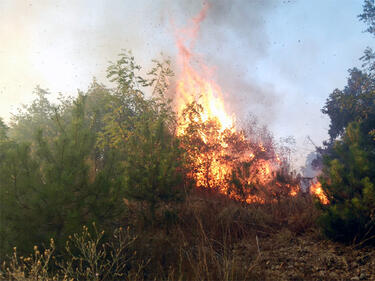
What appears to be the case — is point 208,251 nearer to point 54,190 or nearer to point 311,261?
point 311,261

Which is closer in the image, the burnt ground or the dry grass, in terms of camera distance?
the dry grass

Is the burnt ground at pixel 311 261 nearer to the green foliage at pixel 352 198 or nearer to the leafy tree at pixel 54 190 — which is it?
the green foliage at pixel 352 198

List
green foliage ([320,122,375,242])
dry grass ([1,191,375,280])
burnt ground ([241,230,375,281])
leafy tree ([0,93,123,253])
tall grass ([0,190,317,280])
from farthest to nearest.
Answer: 1. green foliage ([320,122,375,242])
2. tall grass ([0,190,317,280])
3. burnt ground ([241,230,375,281])
4. leafy tree ([0,93,123,253])
5. dry grass ([1,191,375,280])

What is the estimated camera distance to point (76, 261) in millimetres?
5473

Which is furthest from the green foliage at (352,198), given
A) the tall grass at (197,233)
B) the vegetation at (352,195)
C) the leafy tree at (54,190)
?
the leafy tree at (54,190)

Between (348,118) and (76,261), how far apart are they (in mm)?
19737

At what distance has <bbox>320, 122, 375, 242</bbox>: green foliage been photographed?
246 inches

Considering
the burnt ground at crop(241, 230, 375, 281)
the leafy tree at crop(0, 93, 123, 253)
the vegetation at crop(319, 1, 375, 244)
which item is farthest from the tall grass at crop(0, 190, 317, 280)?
the vegetation at crop(319, 1, 375, 244)

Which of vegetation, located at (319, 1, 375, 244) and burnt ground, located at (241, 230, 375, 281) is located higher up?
vegetation, located at (319, 1, 375, 244)

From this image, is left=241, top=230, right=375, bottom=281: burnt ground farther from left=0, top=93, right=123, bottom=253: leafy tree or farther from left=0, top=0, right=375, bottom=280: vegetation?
left=0, top=93, right=123, bottom=253: leafy tree

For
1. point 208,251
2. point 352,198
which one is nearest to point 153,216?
point 208,251

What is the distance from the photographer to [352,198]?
21.7 feet

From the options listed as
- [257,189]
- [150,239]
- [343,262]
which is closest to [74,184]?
[150,239]

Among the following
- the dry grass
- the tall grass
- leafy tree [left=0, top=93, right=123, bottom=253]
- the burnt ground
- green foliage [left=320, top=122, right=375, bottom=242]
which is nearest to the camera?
the dry grass
